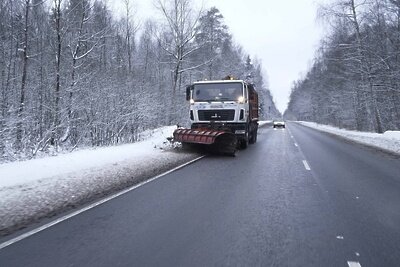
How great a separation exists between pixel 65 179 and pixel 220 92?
951 centimetres

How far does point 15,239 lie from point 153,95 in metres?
20.4

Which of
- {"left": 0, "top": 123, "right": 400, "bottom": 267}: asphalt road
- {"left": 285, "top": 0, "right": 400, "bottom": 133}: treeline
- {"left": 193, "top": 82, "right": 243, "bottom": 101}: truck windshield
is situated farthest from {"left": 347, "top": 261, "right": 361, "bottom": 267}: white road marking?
{"left": 285, "top": 0, "right": 400, "bottom": 133}: treeline

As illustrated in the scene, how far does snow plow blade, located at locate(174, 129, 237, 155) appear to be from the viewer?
48.5 feet

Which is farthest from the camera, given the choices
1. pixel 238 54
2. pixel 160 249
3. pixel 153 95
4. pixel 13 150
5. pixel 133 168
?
pixel 238 54

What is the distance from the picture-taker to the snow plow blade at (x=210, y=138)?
14781mm

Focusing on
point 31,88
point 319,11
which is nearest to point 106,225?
point 31,88

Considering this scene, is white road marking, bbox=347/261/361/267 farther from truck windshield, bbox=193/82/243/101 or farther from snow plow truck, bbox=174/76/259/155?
truck windshield, bbox=193/82/243/101

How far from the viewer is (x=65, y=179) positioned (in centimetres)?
884

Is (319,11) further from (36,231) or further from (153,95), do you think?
(36,231)

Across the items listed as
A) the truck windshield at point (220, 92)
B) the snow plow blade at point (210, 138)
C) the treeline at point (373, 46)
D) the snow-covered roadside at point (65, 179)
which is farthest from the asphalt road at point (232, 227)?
the treeline at point (373, 46)

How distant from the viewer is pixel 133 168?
1122cm

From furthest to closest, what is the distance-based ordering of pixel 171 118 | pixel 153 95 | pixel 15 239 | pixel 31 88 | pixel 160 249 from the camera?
pixel 171 118
pixel 153 95
pixel 31 88
pixel 15 239
pixel 160 249

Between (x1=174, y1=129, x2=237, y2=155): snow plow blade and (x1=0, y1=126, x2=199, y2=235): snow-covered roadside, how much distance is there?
1.00 meters

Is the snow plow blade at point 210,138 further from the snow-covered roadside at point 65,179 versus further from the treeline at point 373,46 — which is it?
the treeline at point 373,46
